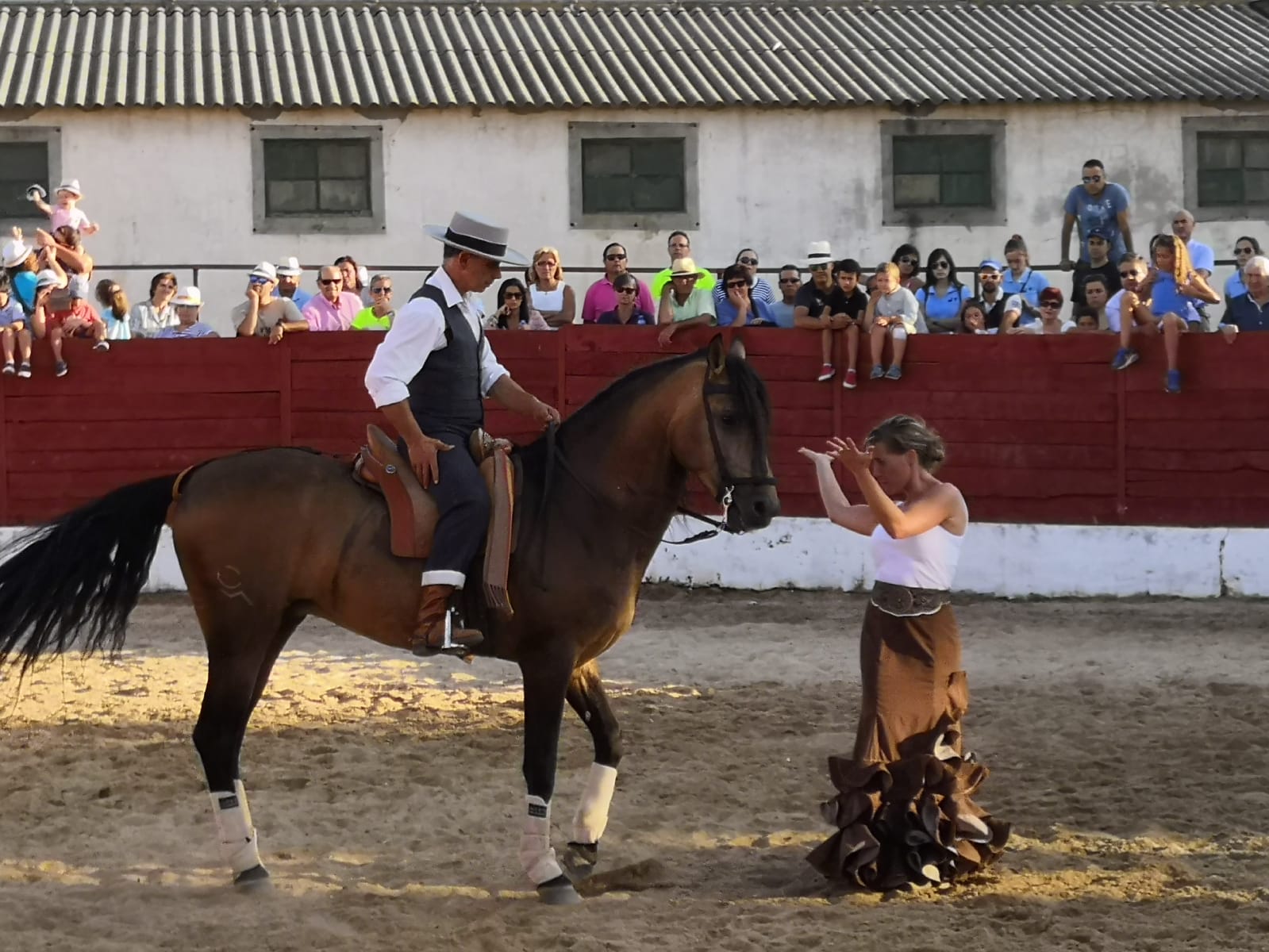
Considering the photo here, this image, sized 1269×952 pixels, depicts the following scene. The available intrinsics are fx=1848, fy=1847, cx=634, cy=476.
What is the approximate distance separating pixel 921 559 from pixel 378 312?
8655 mm

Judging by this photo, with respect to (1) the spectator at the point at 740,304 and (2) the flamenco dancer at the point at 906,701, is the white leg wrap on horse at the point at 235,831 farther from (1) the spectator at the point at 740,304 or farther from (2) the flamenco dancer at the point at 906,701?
(1) the spectator at the point at 740,304

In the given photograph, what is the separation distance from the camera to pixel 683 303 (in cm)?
1327

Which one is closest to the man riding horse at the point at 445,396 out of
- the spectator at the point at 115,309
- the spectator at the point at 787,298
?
the spectator at the point at 787,298

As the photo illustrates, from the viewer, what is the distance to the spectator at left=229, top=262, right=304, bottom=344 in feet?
44.2

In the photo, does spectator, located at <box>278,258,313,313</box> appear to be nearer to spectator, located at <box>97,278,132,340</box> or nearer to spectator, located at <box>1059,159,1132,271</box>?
spectator, located at <box>97,278,132,340</box>

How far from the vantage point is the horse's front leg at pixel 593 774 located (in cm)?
638

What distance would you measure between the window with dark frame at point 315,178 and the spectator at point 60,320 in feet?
18.1

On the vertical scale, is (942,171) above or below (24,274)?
above

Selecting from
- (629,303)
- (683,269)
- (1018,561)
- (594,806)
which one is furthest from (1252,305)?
(594,806)

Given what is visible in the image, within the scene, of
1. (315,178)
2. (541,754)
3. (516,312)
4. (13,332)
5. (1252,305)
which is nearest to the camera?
(541,754)

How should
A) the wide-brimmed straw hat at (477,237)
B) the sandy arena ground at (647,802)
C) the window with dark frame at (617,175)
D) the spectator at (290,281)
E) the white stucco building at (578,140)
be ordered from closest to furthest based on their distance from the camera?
the sandy arena ground at (647,802) < the wide-brimmed straw hat at (477,237) < the spectator at (290,281) < the white stucco building at (578,140) < the window with dark frame at (617,175)

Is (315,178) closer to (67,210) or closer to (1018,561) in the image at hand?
(67,210)

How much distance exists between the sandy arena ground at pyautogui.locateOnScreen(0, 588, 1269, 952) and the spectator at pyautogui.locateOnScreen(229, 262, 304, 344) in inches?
119

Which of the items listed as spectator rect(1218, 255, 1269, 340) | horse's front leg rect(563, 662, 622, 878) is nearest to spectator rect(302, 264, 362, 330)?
spectator rect(1218, 255, 1269, 340)
